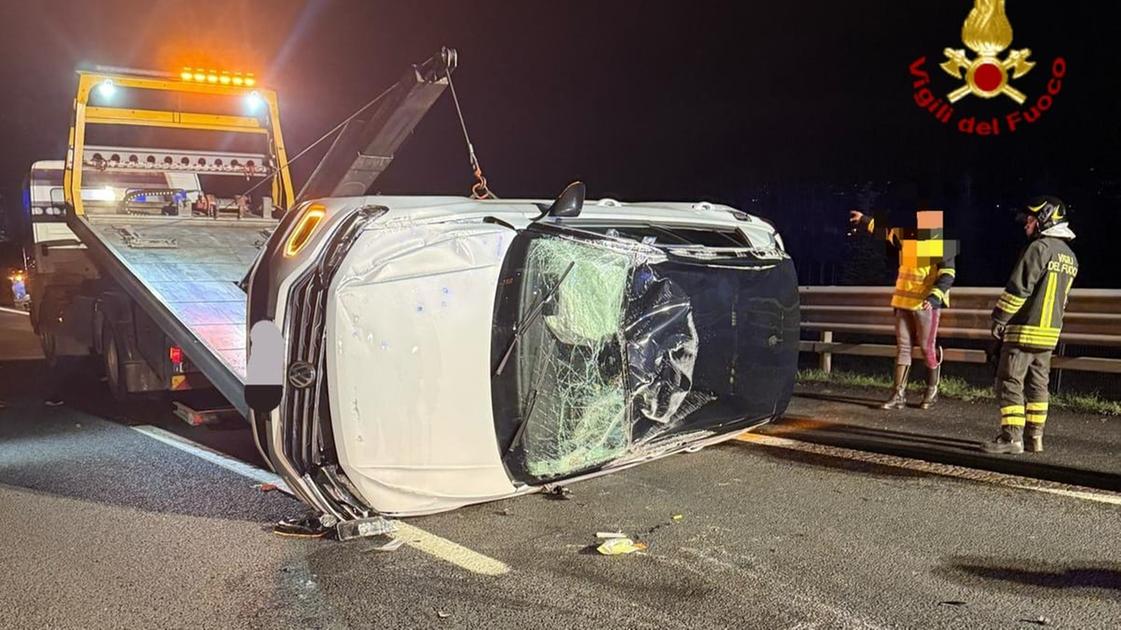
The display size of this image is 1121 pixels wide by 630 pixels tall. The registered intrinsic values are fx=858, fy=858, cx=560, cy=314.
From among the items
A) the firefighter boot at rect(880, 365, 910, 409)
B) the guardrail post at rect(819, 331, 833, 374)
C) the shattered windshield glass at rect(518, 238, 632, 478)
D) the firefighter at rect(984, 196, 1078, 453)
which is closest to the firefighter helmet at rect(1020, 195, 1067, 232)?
the firefighter at rect(984, 196, 1078, 453)

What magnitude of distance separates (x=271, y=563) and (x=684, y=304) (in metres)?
2.48

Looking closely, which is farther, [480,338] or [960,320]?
[960,320]

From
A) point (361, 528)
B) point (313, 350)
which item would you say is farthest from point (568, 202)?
point (361, 528)

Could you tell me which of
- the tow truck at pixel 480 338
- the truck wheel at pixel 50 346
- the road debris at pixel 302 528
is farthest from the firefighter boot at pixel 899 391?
the truck wheel at pixel 50 346

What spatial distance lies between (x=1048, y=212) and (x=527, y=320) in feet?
11.7

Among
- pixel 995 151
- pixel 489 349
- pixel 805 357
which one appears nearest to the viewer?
pixel 489 349

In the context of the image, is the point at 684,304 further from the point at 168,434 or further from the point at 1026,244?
the point at 168,434

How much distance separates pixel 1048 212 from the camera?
5.41 m

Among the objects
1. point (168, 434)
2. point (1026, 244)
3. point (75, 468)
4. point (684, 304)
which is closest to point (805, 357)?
point (1026, 244)

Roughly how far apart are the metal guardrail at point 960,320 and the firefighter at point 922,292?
0.43 meters

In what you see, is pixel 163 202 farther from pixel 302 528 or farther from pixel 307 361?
pixel 307 361

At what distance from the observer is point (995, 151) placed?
2958 cm

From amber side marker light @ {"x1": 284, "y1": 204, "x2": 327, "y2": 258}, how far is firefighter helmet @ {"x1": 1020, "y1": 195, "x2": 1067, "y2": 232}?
4395mm

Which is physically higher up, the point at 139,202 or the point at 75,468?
the point at 139,202
